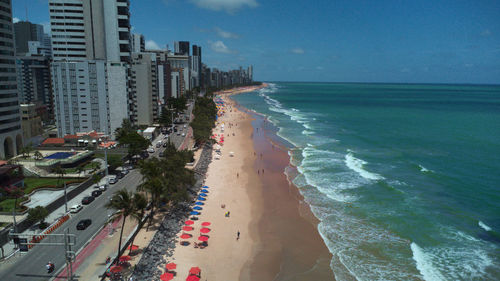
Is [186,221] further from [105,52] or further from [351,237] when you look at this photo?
[105,52]

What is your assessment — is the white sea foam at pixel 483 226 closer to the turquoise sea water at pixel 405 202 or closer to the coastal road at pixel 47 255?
the turquoise sea water at pixel 405 202

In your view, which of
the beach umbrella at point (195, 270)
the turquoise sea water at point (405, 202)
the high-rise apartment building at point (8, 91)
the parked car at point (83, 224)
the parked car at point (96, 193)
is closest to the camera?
the beach umbrella at point (195, 270)

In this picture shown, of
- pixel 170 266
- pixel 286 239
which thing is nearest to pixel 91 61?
pixel 170 266

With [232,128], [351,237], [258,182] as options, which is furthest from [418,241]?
[232,128]

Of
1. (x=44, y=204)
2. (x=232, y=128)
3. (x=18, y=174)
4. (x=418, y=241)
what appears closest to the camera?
(x=418, y=241)


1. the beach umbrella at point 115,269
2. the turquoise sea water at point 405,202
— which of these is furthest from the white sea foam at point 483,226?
the beach umbrella at point 115,269
